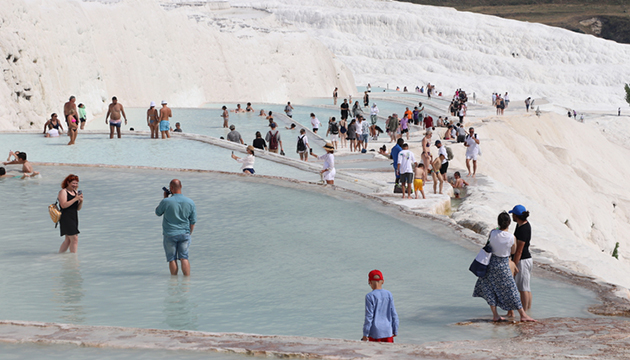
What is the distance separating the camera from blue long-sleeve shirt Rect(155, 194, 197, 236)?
311 inches

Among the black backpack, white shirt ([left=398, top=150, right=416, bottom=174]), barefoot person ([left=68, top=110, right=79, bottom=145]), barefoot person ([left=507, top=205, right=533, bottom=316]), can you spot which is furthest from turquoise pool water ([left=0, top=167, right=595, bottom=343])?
the black backpack

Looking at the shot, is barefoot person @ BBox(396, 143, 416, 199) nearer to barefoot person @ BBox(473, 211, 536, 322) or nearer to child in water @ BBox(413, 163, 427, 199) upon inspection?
child in water @ BBox(413, 163, 427, 199)

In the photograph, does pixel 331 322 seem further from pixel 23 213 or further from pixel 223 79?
pixel 223 79

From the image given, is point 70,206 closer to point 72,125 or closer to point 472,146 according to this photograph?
point 72,125

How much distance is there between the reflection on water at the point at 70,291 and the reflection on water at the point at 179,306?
2.72ft

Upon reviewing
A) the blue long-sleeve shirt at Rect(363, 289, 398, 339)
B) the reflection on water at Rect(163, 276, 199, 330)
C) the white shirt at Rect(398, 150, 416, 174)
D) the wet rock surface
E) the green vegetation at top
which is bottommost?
the reflection on water at Rect(163, 276, 199, 330)

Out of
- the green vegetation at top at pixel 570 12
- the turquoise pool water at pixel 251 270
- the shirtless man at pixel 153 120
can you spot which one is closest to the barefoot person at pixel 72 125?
the shirtless man at pixel 153 120

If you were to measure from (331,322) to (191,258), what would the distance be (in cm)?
290

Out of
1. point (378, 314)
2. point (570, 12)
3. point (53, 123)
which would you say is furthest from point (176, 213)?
point (570, 12)

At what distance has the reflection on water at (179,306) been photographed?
6629 millimetres

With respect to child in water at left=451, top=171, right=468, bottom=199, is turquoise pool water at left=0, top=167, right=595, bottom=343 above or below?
below

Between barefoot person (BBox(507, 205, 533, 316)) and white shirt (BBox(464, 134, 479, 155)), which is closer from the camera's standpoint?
barefoot person (BBox(507, 205, 533, 316))

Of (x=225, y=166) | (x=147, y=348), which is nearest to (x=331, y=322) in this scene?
(x=147, y=348)

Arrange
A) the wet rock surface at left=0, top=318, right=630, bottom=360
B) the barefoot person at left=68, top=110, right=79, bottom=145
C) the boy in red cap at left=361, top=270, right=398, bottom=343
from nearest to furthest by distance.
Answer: the wet rock surface at left=0, top=318, right=630, bottom=360, the boy in red cap at left=361, top=270, right=398, bottom=343, the barefoot person at left=68, top=110, right=79, bottom=145
